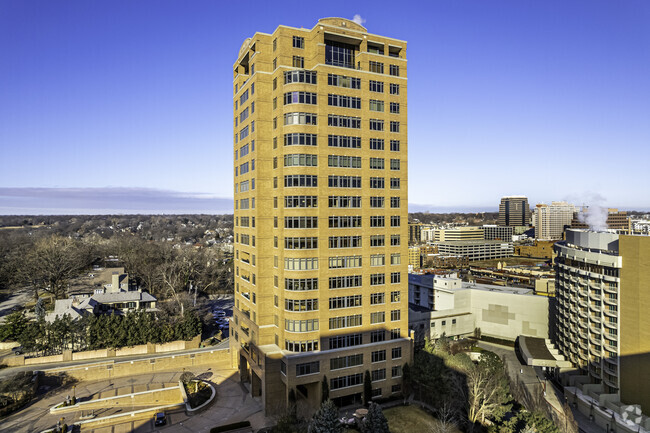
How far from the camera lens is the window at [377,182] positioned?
4775cm

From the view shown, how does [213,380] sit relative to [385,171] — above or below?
below

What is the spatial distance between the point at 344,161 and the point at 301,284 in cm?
1459

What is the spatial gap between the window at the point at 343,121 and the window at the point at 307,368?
2637cm

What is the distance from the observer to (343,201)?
151 ft

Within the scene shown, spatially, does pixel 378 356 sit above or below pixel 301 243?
below

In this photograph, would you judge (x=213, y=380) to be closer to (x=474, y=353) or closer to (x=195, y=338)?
(x=195, y=338)

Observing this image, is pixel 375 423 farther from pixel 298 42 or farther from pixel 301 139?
pixel 298 42

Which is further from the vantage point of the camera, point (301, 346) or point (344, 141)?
point (344, 141)

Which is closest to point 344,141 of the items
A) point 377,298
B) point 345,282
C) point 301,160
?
point 301,160

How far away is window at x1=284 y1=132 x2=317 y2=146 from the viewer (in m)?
44.6

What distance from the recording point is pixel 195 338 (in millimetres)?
69562

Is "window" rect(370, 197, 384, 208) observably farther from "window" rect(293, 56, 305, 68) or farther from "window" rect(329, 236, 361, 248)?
"window" rect(293, 56, 305, 68)

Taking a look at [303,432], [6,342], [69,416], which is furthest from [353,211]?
[6,342]

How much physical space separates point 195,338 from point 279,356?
101 feet
